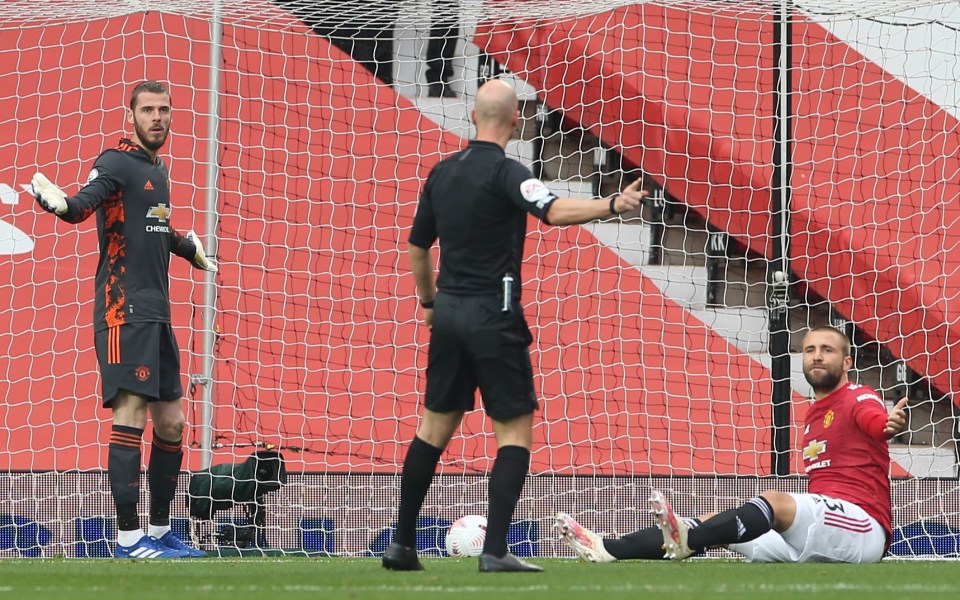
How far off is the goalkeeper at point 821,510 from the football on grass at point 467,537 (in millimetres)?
966

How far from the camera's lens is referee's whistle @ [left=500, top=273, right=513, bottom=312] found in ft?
15.1

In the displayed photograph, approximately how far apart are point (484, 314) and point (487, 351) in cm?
12

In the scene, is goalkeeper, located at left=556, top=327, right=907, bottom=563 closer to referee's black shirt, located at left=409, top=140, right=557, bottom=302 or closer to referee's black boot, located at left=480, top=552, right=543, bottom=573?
referee's black boot, located at left=480, top=552, right=543, bottom=573

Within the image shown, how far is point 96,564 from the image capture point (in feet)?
18.4

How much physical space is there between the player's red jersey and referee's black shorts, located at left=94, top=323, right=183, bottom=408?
2.73 m

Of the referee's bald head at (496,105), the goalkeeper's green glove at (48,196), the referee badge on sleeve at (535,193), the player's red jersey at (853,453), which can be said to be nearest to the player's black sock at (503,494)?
the referee badge on sleeve at (535,193)

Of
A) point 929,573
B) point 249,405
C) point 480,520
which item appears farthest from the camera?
point 249,405

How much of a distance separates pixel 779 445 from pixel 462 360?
3441 millimetres

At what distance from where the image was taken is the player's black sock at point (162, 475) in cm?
610

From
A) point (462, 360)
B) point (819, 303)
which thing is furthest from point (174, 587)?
point (819, 303)

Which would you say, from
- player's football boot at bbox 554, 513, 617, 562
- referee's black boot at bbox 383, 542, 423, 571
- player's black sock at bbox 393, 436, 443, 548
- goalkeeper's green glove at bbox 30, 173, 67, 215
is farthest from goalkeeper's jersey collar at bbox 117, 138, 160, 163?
player's football boot at bbox 554, 513, 617, 562

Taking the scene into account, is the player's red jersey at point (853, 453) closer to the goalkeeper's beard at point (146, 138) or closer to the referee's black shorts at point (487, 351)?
the referee's black shorts at point (487, 351)

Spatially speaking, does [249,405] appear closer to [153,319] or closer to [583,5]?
[153,319]

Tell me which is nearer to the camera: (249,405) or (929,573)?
(929,573)
